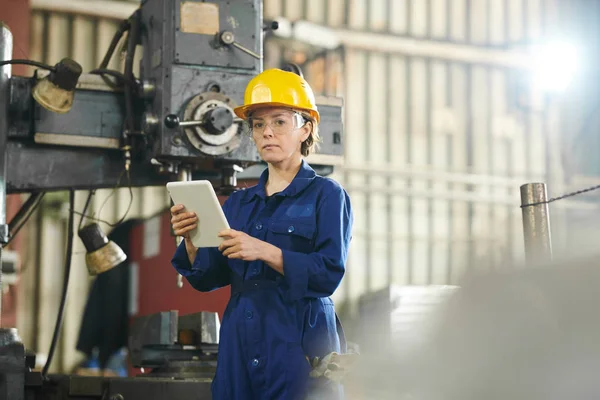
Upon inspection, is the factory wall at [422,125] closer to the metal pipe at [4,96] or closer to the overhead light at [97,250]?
the overhead light at [97,250]

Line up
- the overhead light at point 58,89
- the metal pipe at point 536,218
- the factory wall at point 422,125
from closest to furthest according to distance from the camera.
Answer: the metal pipe at point 536,218 → the overhead light at point 58,89 → the factory wall at point 422,125

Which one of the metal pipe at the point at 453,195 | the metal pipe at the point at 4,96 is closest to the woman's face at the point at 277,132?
the metal pipe at the point at 4,96

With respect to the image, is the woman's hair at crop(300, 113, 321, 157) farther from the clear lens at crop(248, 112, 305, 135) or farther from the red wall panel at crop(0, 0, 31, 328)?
the red wall panel at crop(0, 0, 31, 328)

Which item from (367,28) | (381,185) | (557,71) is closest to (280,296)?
(381,185)

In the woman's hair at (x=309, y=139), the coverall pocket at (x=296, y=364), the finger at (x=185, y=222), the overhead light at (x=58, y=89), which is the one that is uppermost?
the overhead light at (x=58, y=89)

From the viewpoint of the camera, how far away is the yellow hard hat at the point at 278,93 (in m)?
2.14

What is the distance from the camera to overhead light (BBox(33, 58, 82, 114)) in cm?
301

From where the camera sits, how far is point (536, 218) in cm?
277

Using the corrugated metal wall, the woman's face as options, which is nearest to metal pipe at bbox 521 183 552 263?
the woman's face

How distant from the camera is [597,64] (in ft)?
30.3

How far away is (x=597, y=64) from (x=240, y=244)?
8270mm

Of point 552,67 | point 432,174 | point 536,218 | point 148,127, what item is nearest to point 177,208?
point 148,127

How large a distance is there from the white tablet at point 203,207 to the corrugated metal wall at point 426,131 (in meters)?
5.93

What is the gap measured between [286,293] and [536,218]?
1.13 meters
